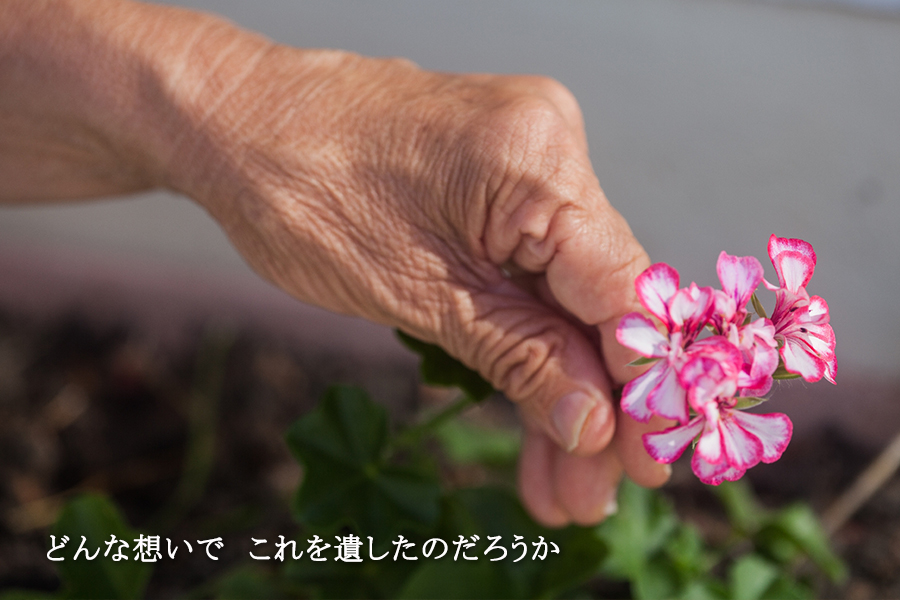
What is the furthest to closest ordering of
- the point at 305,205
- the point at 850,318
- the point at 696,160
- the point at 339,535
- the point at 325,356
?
the point at 325,356
the point at 850,318
the point at 696,160
the point at 339,535
the point at 305,205

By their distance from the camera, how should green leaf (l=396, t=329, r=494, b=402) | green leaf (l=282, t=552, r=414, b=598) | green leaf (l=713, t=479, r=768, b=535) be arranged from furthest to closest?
1. green leaf (l=713, t=479, r=768, b=535)
2. green leaf (l=282, t=552, r=414, b=598)
3. green leaf (l=396, t=329, r=494, b=402)

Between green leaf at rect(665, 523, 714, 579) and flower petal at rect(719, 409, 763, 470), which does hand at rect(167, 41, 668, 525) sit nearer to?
flower petal at rect(719, 409, 763, 470)

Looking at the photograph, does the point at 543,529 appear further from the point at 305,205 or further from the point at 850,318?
the point at 850,318

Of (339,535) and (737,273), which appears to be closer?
(737,273)

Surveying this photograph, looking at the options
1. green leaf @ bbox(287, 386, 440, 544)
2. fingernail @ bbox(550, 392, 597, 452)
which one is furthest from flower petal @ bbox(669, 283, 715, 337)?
green leaf @ bbox(287, 386, 440, 544)

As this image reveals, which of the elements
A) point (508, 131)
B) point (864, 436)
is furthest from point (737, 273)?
point (864, 436)

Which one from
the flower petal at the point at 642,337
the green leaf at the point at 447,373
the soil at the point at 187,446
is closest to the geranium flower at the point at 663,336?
the flower petal at the point at 642,337

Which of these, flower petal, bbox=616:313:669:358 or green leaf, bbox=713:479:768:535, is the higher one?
flower petal, bbox=616:313:669:358

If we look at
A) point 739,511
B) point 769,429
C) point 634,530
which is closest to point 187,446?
point 634,530
